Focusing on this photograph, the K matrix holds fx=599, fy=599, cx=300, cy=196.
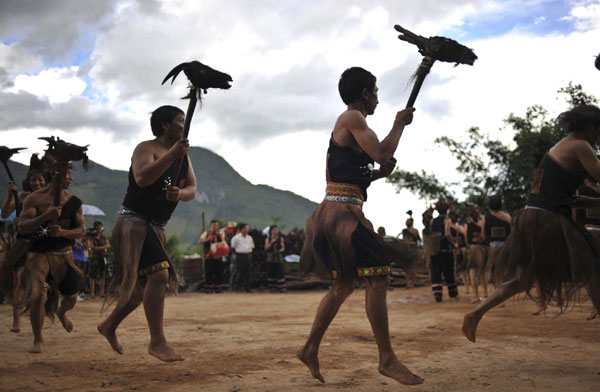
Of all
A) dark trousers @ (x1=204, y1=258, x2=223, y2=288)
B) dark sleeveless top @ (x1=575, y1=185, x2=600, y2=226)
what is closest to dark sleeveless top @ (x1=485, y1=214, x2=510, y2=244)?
dark sleeveless top @ (x1=575, y1=185, x2=600, y2=226)

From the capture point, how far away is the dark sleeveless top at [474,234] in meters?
11.4

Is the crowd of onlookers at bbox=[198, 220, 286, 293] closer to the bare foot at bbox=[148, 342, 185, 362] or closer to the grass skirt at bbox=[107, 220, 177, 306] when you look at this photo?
the grass skirt at bbox=[107, 220, 177, 306]

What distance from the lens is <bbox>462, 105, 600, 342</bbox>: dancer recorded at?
448cm

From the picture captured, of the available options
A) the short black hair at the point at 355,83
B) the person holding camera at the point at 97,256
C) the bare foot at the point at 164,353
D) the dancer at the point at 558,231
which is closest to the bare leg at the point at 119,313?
the bare foot at the point at 164,353

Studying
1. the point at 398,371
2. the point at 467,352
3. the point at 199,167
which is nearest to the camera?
the point at 398,371

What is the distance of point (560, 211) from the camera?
15.3ft

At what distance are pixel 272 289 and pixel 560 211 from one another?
14.9 m

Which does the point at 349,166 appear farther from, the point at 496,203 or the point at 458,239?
the point at 458,239

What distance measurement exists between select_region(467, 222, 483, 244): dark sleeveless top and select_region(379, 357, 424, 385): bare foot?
26.3 feet

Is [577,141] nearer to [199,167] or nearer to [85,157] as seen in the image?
[85,157]

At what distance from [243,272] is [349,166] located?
1452cm

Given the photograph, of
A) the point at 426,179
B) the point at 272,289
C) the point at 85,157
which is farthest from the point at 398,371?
the point at 426,179

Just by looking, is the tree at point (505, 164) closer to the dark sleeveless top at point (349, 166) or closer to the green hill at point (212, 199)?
the dark sleeveless top at point (349, 166)

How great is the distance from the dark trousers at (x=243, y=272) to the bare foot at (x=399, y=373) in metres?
14.4
